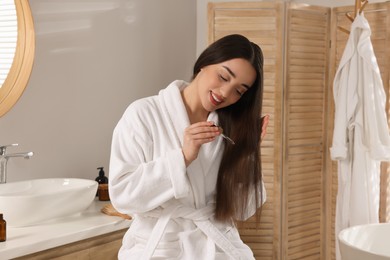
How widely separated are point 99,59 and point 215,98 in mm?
1705

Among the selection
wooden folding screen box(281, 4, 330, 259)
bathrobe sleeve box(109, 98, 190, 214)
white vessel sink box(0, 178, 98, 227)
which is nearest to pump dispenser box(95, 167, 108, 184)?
white vessel sink box(0, 178, 98, 227)

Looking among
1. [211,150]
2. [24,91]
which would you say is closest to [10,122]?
[24,91]

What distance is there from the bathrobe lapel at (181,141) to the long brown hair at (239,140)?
0.15 feet

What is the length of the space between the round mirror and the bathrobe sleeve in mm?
1162

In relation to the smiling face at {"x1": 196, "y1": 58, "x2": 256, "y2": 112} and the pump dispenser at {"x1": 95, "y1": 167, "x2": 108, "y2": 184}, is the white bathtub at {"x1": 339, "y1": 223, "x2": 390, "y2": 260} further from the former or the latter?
the smiling face at {"x1": 196, "y1": 58, "x2": 256, "y2": 112}

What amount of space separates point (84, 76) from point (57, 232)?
115cm

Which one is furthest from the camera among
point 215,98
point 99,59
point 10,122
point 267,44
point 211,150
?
point 267,44

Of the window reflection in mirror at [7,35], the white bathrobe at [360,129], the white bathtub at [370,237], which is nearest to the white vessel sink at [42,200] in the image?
the window reflection in mirror at [7,35]

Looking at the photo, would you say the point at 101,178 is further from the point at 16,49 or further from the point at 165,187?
the point at 165,187

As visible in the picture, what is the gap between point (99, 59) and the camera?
330 cm

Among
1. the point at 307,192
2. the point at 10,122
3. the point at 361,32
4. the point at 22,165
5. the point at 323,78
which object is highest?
the point at 361,32

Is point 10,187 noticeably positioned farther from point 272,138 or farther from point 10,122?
point 272,138

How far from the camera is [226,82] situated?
1735 millimetres

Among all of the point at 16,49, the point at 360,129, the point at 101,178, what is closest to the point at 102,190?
the point at 101,178
